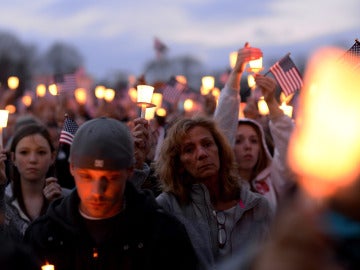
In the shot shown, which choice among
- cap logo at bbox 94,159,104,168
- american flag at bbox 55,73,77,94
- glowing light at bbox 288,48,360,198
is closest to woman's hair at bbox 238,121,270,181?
cap logo at bbox 94,159,104,168

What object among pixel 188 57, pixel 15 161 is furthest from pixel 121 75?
pixel 15 161

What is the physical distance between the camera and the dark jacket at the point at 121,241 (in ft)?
12.4

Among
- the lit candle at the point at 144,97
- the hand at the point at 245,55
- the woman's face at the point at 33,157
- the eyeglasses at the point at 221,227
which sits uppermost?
the hand at the point at 245,55

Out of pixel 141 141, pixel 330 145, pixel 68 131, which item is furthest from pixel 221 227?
pixel 330 145

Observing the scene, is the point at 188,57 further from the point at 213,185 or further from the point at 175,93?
the point at 213,185

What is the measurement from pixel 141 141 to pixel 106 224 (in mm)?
1454

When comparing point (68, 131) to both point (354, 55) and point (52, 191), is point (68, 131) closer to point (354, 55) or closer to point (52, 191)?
point (52, 191)

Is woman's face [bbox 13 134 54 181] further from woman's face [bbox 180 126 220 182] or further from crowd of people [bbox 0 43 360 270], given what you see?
woman's face [bbox 180 126 220 182]

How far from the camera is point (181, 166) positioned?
16.9 ft

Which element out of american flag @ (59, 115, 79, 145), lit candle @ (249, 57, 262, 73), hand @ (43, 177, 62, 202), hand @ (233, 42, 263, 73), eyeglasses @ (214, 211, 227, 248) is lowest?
eyeglasses @ (214, 211, 227, 248)

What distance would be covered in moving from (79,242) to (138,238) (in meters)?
0.28

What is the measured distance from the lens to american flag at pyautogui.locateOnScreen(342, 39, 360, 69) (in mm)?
5723

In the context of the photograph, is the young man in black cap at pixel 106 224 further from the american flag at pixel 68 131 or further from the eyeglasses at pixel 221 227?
the american flag at pixel 68 131

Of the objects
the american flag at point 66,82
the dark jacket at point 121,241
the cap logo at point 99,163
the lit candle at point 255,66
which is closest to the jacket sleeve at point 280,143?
the lit candle at point 255,66
